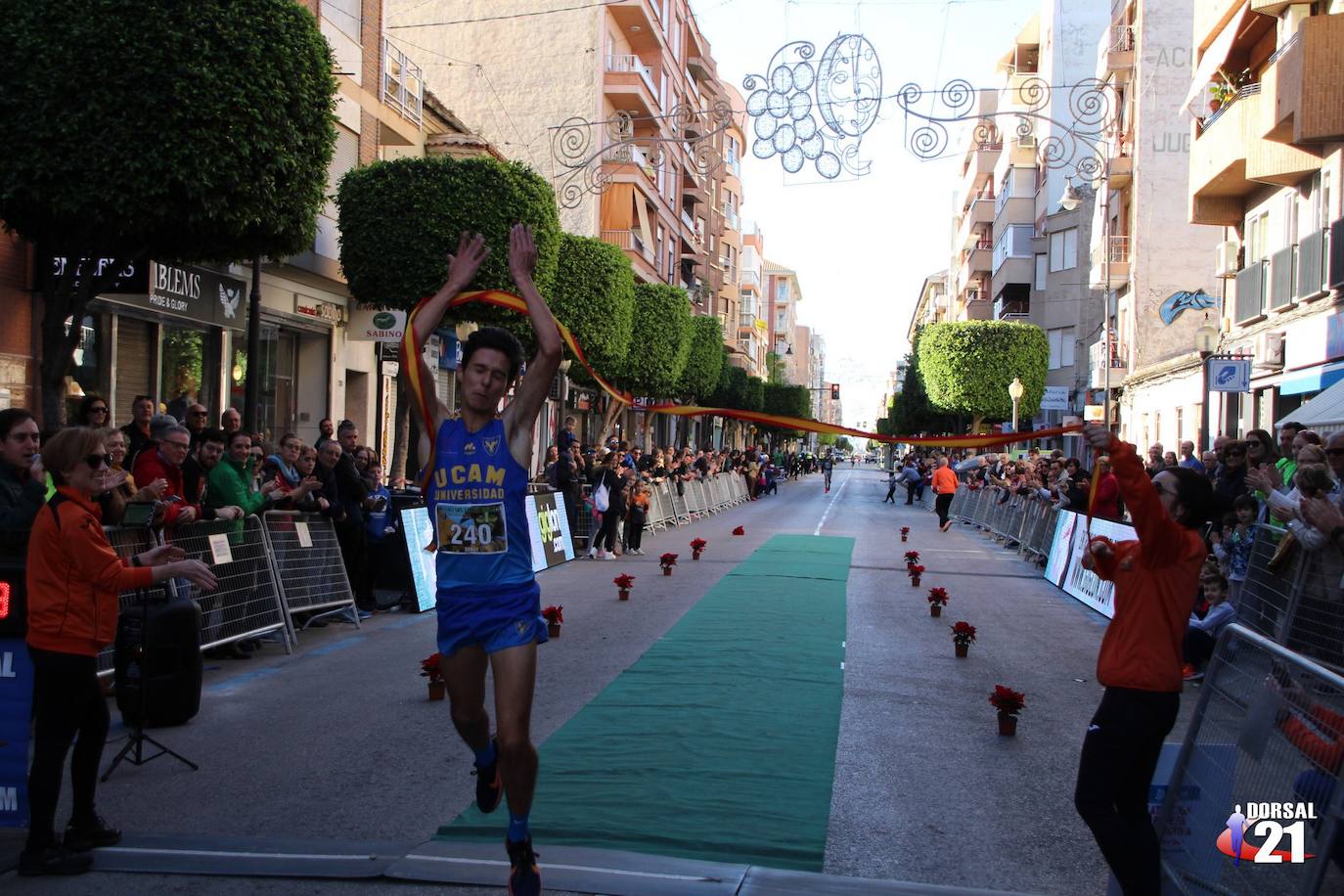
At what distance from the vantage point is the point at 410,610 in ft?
42.3

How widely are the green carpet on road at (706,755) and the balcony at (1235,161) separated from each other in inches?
599

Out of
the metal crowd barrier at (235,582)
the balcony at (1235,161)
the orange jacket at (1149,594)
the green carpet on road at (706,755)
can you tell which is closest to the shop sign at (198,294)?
the metal crowd barrier at (235,582)

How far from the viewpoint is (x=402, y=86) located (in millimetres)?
27344

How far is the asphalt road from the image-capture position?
17.1 feet

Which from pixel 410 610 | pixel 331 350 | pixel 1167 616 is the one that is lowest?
pixel 410 610

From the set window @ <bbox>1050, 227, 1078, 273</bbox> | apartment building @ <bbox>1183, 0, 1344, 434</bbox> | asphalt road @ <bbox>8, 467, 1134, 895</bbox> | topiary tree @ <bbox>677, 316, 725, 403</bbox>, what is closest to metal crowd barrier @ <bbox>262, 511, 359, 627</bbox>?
asphalt road @ <bbox>8, 467, 1134, 895</bbox>

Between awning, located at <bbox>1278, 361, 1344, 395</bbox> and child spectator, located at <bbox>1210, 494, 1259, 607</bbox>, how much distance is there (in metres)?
10.5

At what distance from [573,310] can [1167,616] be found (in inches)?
1015

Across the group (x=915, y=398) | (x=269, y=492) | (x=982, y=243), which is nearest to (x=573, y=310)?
(x=269, y=492)

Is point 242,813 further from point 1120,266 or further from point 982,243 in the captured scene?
point 982,243

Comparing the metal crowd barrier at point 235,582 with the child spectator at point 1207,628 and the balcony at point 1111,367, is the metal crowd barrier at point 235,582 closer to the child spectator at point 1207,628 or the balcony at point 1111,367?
the child spectator at point 1207,628

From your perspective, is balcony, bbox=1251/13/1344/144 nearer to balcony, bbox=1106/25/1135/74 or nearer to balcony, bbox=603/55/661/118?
balcony, bbox=1106/25/1135/74

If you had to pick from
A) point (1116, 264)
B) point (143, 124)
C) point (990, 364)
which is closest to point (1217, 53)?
point (1116, 264)

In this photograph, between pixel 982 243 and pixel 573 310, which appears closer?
pixel 573 310
